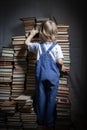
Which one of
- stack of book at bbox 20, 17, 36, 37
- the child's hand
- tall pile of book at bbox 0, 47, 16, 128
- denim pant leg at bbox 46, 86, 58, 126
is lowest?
denim pant leg at bbox 46, 86, 58, 126

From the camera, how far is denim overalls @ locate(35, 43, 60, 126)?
269 cm

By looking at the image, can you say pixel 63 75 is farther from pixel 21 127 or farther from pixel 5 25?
pixel 5 25

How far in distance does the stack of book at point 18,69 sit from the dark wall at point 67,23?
0.33m

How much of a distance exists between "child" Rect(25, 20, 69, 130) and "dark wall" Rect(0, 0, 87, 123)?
1.51ft

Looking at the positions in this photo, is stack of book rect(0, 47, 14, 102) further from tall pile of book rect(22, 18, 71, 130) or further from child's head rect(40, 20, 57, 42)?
child's head rect(40, 20, 57, 42)

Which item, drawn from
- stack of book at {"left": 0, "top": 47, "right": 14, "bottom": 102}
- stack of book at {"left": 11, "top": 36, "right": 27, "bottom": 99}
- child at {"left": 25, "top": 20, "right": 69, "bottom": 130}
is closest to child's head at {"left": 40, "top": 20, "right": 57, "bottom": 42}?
child at {"left": 25, "top": 20, "right": 69, "bottom": 130}

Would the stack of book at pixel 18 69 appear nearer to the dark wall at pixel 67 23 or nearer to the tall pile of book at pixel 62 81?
the tall pile of book at pixel 62 81

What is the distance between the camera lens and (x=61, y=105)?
2734 mm

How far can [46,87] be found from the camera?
8.99ft

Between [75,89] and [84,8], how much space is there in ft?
3.18

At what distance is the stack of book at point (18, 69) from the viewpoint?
9.48 ft

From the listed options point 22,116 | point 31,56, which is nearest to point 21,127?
point 22,116

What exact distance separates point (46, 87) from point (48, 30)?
59cm

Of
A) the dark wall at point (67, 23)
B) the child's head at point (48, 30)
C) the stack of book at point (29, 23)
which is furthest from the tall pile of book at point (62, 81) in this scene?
the dark wall at point (67, 23)
